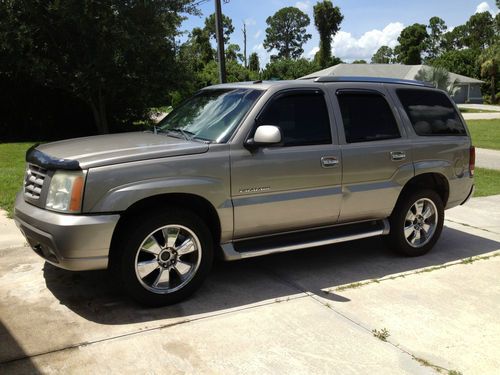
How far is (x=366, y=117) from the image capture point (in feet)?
17.5

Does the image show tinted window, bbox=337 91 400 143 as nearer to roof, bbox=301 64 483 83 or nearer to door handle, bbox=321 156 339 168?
door handle, bbox=321 156 339 168

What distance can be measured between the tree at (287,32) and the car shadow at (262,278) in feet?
371

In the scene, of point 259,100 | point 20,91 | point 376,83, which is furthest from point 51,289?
point 20,91

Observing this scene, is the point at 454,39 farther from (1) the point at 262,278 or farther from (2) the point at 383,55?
(1) the point at 262,278

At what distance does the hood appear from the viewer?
13.0 ft

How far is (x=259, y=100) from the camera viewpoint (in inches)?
186

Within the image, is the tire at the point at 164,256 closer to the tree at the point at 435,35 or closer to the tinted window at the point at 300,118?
the tinted window at the point at 300,118

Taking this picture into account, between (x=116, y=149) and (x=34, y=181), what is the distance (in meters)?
0.75

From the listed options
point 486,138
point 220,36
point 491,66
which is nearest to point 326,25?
point 491,66

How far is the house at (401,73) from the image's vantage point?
2286 inches

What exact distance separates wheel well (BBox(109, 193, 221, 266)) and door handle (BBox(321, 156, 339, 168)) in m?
1.19

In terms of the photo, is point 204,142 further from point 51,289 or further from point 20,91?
point 20,91

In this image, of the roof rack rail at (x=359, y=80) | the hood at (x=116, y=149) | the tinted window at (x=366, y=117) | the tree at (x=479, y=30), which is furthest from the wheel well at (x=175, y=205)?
the tree at (x=479, y=30)

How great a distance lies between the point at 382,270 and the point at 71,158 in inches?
129
